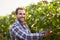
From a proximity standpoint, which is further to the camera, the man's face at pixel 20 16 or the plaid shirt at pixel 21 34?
the man's face at pixel 20 16

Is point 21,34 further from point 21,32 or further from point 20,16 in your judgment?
point 20,16

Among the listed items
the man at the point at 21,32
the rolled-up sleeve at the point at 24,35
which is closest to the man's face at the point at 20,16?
the man at the point at 21,32

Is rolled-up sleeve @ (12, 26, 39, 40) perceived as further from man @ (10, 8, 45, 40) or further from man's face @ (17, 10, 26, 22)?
man's face @ (17, 10, 26, 22)

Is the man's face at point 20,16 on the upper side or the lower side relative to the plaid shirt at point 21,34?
upper

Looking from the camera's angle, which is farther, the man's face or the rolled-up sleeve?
the man's face

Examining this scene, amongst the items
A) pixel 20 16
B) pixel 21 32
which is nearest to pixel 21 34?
pixel 21 32

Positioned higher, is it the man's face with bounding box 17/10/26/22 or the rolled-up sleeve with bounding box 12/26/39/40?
the man's face with bounding box 17/10/26/22

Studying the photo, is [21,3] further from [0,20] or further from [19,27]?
[19,27]

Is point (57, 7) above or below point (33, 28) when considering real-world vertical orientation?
above

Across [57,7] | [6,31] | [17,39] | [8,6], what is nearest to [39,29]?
[57,7]

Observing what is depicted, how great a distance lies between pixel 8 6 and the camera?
27.0 feet

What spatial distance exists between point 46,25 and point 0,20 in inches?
68.5

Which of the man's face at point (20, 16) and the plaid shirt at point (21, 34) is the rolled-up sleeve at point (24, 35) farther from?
the man's face at point (20, 16)

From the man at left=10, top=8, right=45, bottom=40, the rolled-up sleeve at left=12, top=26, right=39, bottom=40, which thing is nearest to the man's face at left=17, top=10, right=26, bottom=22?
the man at left=10, top=8, right=45, bottom=40
